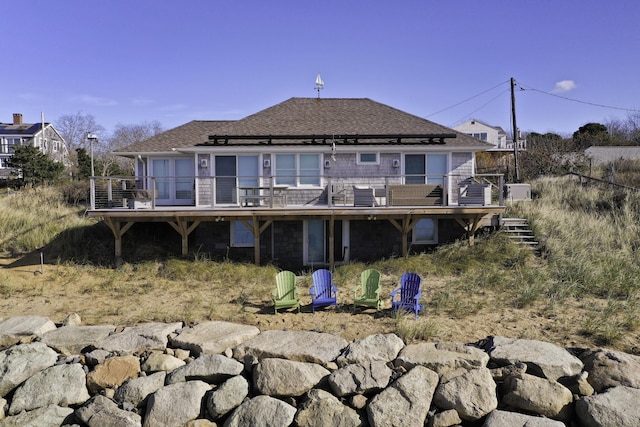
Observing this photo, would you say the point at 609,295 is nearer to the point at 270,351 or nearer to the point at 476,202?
the point at 476,202

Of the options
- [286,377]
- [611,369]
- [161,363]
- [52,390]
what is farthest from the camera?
[161,363]

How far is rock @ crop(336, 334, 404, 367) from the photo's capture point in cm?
721

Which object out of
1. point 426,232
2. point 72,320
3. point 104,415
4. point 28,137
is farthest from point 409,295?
point 28,137

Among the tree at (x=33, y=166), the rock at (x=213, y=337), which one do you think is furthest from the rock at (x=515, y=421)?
the tree at (x=33, y=166)

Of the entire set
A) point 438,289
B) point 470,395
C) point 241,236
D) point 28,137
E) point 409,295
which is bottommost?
point 470,395

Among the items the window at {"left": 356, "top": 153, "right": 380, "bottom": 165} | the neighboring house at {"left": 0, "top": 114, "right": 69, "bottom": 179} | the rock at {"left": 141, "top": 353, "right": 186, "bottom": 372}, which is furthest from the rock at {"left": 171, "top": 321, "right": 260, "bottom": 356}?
the neighboring house at {"left": 0, "top": 114, "right": 69, "bottom": 179}

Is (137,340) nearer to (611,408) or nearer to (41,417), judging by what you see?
(41,417)

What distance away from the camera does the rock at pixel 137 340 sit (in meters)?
7.82

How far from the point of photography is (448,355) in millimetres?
7074

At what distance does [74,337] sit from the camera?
27.0 feet

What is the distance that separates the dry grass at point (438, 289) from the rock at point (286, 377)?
1.24 metres

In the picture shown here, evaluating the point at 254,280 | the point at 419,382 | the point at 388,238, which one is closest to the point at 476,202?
the point at 388,238

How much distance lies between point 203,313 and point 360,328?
343 centimetres

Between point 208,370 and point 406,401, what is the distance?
10.4ft
